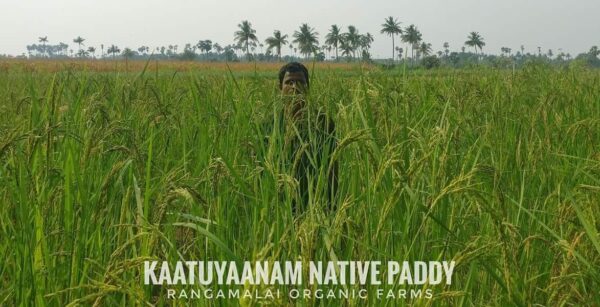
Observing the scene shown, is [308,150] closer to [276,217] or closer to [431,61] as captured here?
[276,217]

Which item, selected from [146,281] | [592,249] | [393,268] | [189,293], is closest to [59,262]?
[146,281]

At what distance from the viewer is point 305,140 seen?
185 cm

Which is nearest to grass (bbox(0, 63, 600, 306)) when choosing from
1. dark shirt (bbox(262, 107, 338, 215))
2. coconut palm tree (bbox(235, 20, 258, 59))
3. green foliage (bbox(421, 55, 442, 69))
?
dark shirt (bbox(262, 107, 338, 215))

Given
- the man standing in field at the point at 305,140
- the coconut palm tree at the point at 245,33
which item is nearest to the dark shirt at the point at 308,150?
the man standing in field at the point at 305,140

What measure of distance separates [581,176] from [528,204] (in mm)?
472

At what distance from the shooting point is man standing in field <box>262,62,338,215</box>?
1.37 meters

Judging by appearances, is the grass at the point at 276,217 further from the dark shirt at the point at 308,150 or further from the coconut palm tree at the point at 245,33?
the coconut palm tree at the point at 245,33

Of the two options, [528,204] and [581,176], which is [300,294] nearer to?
[528,204]

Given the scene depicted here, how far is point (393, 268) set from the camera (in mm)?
1395

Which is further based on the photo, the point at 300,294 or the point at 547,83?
the point at 547,83

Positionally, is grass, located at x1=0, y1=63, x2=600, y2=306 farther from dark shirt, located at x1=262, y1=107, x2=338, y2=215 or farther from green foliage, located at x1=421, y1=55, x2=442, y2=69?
green foliage, located at x1=421, y1=55, x2=442, y2=69

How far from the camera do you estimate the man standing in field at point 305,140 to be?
4.51 ft

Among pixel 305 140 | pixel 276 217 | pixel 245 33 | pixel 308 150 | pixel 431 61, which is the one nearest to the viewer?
pixel 276 217

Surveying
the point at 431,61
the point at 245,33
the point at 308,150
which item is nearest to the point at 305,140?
the point at 308,150
